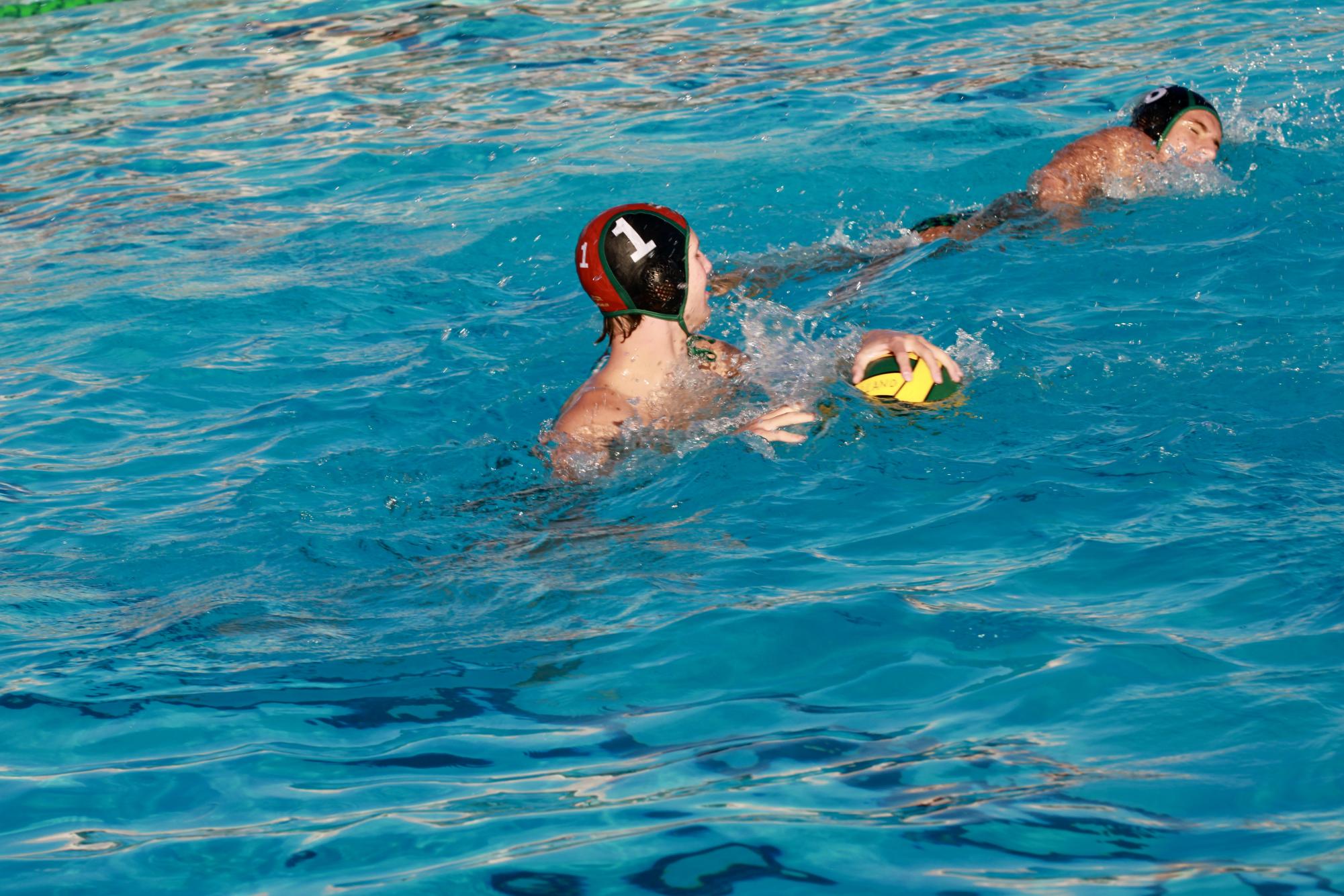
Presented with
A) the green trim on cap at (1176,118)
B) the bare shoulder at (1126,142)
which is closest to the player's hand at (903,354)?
the bare shoulder at (1126,142)

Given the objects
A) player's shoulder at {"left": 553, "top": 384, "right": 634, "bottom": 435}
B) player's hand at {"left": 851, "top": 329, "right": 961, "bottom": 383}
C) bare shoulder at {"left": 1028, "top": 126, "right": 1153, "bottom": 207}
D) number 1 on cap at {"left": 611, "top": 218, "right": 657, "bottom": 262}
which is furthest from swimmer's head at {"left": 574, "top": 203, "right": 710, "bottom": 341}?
bare shoulder at {"left": 1028, "top": 126, "right": 1153, "bottom": 207}

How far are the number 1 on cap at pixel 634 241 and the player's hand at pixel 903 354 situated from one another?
880mm

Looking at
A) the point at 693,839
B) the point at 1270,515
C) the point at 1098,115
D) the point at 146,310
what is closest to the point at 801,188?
the point at 1098,115

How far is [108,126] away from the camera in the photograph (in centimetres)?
1266

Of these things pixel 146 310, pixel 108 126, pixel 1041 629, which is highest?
pixel 108 126

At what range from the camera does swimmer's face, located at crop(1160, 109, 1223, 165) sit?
7.84 m

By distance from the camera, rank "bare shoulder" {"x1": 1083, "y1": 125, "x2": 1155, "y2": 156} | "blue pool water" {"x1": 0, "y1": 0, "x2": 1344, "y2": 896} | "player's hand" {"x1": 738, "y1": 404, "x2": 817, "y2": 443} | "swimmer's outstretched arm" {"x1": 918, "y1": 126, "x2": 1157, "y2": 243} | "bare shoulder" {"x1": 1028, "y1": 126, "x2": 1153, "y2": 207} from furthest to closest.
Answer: "bare shoulder" {"x1": 1083, "y1": 125, "x2": 1155, "y2": 156} < "bare shoulder" {"x1": 1028, "y1": 126, "x2": 1153, "y2": 207} < "swimmer's outstretched arm" {"x1": 918, "y1": 126, "x2": 1157, "y2": 243} < "player's hand" {"x1": 738, "y1": 404, "x2": 817, "y2": 443} < "blue pool water" {"x1": 0, "y1": 0, "x2": 1344, "y2": 896}

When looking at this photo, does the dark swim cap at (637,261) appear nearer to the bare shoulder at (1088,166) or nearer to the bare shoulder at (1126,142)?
the bare shoulder at (1088,166)

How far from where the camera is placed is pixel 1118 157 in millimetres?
7793

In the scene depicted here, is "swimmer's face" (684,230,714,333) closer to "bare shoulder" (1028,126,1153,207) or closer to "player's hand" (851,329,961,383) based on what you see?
"player's hand" (851,329,961,383)

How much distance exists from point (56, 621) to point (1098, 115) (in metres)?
8.44

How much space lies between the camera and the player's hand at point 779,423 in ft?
16.0

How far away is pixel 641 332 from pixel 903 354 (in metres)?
1.00

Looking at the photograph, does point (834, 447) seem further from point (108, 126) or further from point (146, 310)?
point (108, 126)
